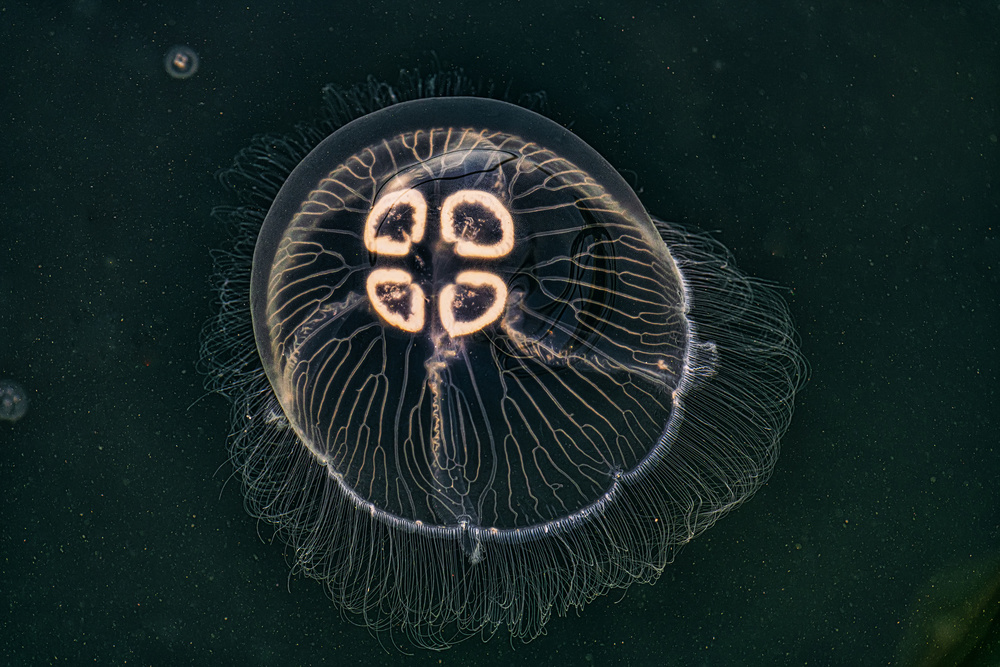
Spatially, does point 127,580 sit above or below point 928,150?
below

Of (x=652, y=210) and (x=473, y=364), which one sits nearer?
(x=473, y=364)

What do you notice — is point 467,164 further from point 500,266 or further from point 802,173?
point 802,173

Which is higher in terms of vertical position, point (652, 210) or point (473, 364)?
point (652, 210)

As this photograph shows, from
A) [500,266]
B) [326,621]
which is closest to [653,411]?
[500,266]

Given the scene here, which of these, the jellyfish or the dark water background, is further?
the dark water background

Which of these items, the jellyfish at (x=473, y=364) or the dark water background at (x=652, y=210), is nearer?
the jellyfish at (x=473, y=364)
